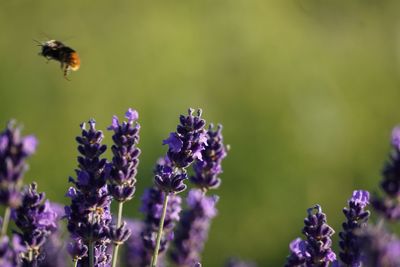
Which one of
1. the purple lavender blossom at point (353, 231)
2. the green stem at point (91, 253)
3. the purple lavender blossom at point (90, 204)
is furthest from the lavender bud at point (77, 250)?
the purple lavender blossom at point (353, 231)

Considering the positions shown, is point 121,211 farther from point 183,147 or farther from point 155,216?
point 155,216

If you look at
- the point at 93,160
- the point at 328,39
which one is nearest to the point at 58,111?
the point at 328,39

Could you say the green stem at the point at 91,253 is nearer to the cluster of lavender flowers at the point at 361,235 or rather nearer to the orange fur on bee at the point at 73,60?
the cluster of lavender flowers at the point at 361,235

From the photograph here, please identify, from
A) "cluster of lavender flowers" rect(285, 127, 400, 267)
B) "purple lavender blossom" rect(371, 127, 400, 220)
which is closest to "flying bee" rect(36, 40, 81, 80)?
"cluster of lavender flowers" rect(285, 127, 400, 267)

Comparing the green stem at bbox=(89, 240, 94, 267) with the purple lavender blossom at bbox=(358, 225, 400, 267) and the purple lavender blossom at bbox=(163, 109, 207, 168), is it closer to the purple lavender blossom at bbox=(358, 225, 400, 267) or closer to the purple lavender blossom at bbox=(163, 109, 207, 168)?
the purple lavender blossom at bbox=(163, 109, 207, 168)

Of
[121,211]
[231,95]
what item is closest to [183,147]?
[121,211]
